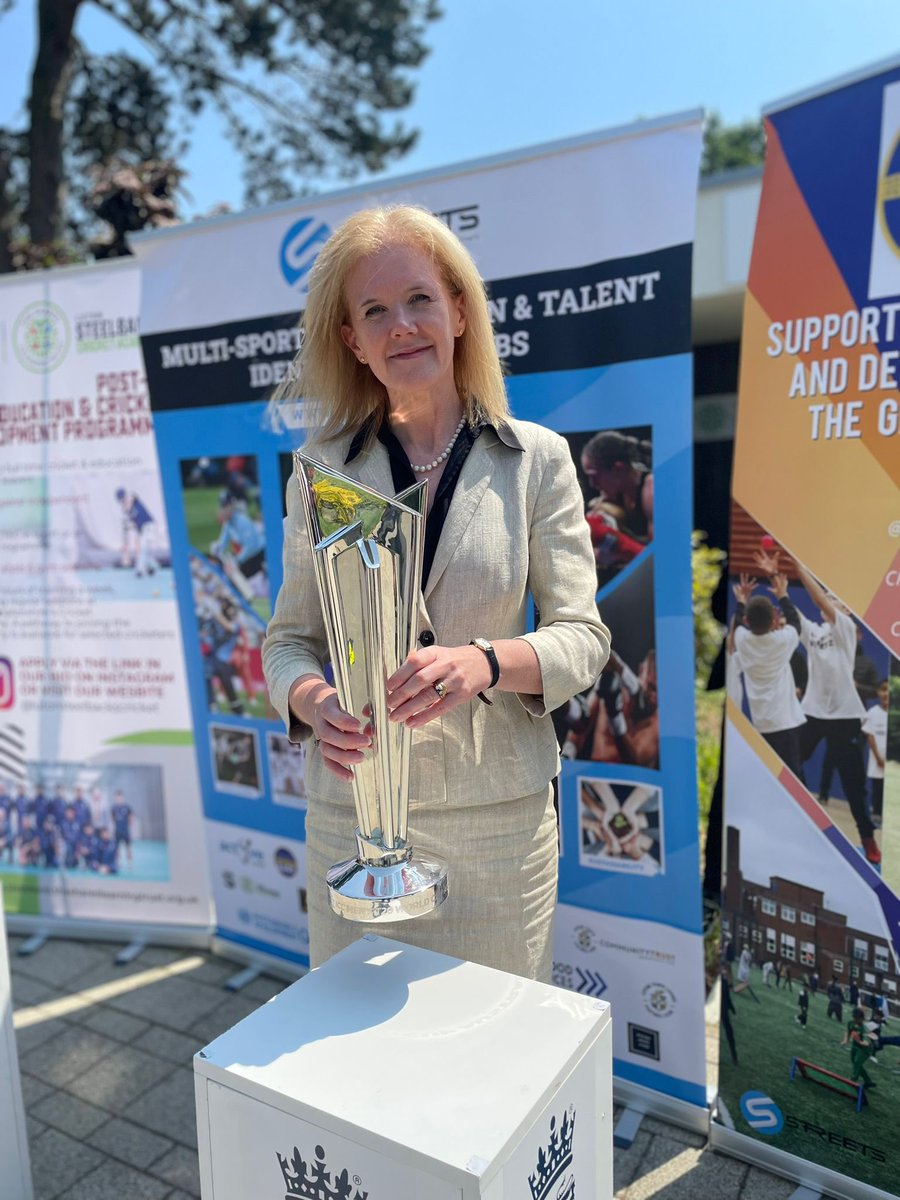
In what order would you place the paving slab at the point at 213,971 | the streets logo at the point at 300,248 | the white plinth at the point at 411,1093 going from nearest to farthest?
the white plinth at the point at 411,1093 < the streets logo at the point at 300,248 < the paving slab at the point at 213,971

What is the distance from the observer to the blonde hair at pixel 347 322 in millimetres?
1508

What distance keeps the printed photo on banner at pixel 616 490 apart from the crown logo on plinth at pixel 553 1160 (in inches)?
51.7

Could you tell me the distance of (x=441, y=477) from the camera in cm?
156

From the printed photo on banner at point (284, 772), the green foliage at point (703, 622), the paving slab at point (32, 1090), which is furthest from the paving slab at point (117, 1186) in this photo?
the green foliage at point (703, 622)

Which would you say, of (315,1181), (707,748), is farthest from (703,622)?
(315,1181)

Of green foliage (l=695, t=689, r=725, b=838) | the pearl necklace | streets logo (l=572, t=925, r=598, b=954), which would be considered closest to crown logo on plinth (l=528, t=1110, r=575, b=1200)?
the pearl necklace

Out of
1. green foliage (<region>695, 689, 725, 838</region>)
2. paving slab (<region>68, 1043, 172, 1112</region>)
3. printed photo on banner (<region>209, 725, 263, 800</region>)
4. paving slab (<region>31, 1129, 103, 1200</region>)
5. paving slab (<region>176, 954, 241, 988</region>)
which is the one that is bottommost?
paving slab (<region>31, 1129, 103, 1200</region>)

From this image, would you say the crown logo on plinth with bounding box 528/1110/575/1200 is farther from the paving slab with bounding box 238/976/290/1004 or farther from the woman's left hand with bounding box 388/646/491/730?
the paving slab with bounding box 238/976/290/1004

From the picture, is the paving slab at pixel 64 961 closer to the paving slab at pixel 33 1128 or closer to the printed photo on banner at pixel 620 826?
the paving slab at pixel 33 1128

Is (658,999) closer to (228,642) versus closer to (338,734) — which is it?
(338,734)

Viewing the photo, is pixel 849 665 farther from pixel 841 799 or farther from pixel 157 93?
pixel 157 93

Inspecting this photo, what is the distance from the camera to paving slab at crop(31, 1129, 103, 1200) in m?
Result: 2.35

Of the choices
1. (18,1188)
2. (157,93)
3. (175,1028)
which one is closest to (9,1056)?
(18,1188)

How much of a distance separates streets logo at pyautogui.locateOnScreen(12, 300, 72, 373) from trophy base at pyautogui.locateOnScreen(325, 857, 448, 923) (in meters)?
2.79
